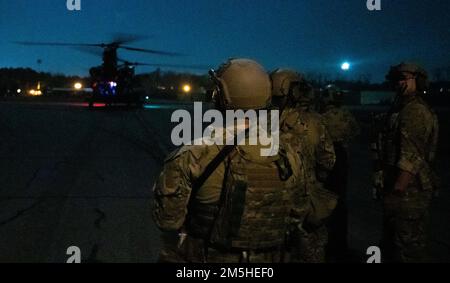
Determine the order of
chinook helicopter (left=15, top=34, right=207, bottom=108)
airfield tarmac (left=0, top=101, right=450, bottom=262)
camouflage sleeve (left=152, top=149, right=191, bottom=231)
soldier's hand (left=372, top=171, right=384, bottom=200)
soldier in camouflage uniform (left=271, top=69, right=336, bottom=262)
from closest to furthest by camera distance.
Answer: camouflage sleeve (left=152, top=149, right=191, bottom=231) < soldier in camouflage uniform (left=271, top=69, right=336, bottom=262) < soldier's hand (left=372, top=171, right=384, bottom=200) < airfield tarmac (left=0, top=101, right=450, bottom=262) < chinook helicopter (left=15, top=34, right=207, bottom=108)

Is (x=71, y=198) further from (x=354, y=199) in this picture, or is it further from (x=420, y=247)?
(x=420, y=247)

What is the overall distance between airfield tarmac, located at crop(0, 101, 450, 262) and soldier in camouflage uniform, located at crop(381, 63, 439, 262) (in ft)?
4.56

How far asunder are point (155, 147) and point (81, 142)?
237cm

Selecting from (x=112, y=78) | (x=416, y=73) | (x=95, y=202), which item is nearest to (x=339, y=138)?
(x=416, y=73)

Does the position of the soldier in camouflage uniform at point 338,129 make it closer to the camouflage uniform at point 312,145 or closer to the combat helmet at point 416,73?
the camouflage uniform at point 312,145

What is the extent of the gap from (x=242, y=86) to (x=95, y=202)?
593 centimetres

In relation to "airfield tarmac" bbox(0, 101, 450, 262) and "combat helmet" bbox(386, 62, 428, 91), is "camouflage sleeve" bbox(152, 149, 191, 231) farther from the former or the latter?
"airfield tarmac" bbox(0, 101, 450, 262)

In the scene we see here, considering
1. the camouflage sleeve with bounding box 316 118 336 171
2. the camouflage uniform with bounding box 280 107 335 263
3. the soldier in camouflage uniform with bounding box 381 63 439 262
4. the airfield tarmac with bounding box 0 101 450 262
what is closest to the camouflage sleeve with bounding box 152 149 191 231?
the camouflage uniform with bounding box 280 107 335 263

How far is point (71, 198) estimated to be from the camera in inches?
332

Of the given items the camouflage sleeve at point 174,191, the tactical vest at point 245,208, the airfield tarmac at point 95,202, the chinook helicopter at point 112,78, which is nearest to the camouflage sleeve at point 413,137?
the airfield tarmac at point 95,202

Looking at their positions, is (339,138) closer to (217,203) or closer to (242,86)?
(242,86)

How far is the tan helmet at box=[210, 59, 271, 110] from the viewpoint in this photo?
274 cm

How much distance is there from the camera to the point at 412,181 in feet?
14.1
